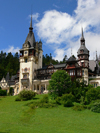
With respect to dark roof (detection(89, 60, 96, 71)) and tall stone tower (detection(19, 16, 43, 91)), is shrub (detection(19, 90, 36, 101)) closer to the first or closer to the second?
tall stone tower (detection(19, 16, 43, 91))

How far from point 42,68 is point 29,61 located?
5.99 metres

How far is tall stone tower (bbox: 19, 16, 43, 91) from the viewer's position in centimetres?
7050

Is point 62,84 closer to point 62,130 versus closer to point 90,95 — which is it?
point 90,95

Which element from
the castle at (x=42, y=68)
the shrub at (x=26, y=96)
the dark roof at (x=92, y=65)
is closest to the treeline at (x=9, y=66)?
the castle at (x=42, y=68)

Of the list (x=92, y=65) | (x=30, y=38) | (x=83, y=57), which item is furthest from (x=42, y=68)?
(x=92, y=65)

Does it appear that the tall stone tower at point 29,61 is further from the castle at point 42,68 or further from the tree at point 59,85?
the tree at point 59,85

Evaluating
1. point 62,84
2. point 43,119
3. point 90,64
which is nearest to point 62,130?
point 43,119

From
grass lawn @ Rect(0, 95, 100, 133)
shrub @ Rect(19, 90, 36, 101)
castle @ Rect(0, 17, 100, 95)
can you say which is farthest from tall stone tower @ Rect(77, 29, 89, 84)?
grass lawn @ Rect(0, 95, 100, 133)

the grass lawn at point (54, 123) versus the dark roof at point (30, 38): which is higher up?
the dark roof at point (30, 38)

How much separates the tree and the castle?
1511 centimetres

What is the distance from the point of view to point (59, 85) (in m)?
45.9

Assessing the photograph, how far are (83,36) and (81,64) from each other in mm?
12902

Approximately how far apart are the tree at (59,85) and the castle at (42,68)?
15106 millimetres

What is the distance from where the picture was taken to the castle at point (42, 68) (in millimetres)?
62959
